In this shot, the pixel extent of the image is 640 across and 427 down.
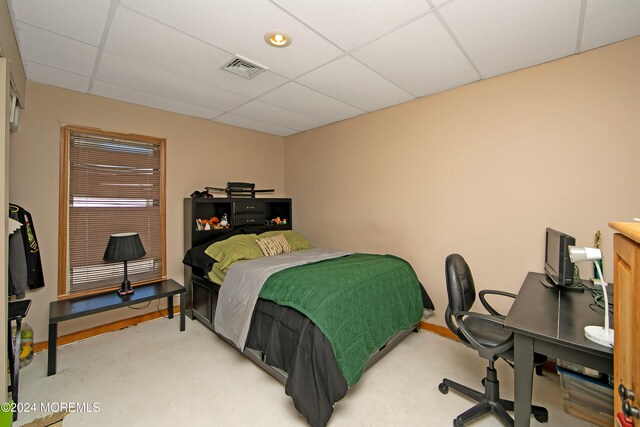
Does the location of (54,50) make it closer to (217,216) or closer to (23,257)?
(23,257)

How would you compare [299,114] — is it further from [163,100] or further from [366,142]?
[163,100]

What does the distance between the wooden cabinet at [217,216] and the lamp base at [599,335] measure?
298 cm

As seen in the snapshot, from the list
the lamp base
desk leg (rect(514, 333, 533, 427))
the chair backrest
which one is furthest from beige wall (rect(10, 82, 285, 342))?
the lamp base

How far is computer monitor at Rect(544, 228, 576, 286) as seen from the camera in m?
1.90

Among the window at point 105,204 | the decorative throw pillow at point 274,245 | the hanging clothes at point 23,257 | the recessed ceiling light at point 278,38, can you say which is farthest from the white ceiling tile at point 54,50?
the decorative throw pillow at point 274,245

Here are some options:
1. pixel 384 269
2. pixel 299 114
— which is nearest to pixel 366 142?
pixel 299 114

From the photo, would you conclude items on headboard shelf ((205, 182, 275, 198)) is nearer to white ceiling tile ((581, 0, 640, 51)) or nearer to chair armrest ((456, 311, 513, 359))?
chair armrest ((456, 311, 513, 359))

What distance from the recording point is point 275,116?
3.71 m

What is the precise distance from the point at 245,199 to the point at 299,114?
1.39 meters

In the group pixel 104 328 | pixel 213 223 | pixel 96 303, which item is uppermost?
pixel 213 223

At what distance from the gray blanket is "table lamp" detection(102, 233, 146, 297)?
1.00m

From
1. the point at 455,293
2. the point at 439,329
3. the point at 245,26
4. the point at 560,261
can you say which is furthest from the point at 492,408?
the point at 245,26

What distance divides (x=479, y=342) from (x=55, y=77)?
403 centimetres

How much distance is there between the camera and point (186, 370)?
2.39 meters
